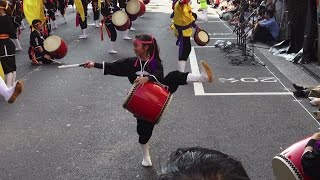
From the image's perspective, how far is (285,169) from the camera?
291 cm

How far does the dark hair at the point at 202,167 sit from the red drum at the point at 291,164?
5.63 feet

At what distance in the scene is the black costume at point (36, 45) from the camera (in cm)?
1018

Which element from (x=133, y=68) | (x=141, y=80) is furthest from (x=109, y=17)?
(x=141, y=80)

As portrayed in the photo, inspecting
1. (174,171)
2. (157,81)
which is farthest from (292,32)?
(174,171)

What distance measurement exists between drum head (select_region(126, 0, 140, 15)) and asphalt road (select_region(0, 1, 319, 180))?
3.47 meters

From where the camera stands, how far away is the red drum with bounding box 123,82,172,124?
425cm

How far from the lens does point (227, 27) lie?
1681cm

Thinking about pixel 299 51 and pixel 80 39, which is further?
pixel 80 39

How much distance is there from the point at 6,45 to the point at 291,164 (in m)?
6.15

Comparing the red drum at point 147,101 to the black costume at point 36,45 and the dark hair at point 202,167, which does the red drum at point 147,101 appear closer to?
the dark hair at point 202,167

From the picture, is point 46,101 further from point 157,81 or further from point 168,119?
point 157,81

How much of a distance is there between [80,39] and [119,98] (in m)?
7.01

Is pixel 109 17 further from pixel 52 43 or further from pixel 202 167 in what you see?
pixel 202 167

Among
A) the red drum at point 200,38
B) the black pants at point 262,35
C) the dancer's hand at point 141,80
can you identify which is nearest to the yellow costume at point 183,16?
the red drum at point 200,38
